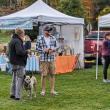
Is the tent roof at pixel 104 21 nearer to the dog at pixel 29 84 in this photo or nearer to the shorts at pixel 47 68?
the shorts at pixel 47 68

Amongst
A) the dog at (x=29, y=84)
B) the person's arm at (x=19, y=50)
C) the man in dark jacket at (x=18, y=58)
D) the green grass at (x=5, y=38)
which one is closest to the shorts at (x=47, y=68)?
the dog at (x=29, y=84)

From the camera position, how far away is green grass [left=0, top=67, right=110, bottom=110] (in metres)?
10.9

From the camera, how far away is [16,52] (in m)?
11.4

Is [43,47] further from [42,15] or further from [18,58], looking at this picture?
[42,15]

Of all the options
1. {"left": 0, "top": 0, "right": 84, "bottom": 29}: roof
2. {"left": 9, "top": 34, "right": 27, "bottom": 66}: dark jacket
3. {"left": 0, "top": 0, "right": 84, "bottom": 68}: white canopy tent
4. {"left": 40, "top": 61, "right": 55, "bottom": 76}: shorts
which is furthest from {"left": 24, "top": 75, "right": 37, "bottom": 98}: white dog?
{"left": 0, "top": 0, "right": 84, "bottom": 29}: roof

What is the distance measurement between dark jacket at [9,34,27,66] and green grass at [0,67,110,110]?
97 cm

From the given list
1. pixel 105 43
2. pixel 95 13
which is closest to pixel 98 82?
pixel 105 43

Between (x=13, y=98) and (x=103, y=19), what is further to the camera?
(x=103, y=19)

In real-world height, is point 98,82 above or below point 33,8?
below

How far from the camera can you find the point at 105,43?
1566 cm

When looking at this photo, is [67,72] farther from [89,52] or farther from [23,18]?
[89,52]

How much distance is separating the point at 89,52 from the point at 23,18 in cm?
727

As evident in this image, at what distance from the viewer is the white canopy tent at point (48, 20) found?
17875 mm

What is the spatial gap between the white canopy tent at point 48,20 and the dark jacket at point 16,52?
5937mm
